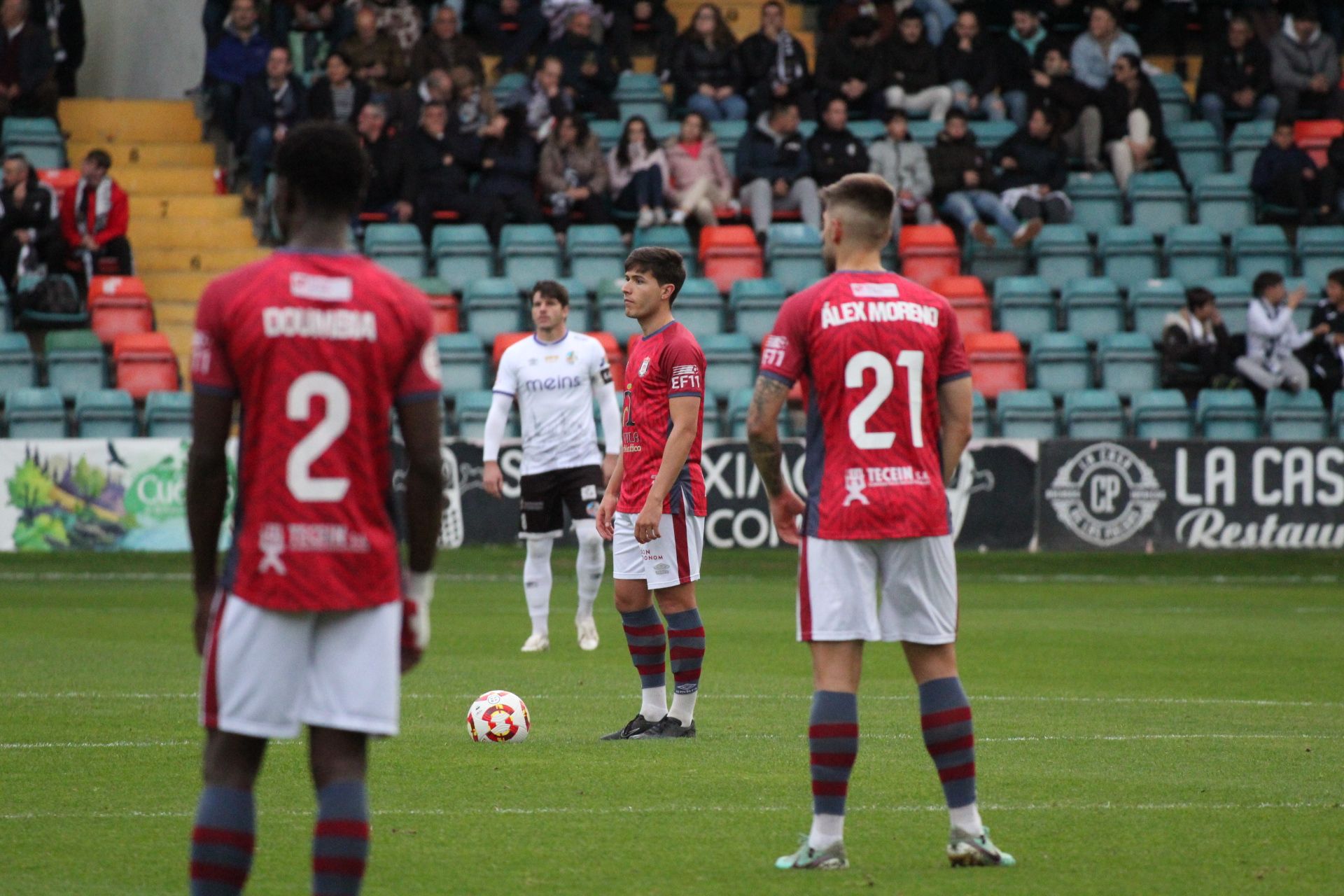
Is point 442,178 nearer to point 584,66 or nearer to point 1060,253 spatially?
point 584,66

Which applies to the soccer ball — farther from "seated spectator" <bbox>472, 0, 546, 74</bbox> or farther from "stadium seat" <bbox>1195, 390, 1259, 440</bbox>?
"seated spectator" <bbox>472, 0, 546, 74</bbox>

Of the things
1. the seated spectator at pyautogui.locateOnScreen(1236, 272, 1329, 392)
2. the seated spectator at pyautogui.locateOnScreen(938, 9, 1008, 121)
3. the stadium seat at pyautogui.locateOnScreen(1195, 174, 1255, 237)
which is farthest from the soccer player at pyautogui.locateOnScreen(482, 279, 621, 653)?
the stadium seat at pyautogui.locateOnScreen(1195, 174, 1255, 237)

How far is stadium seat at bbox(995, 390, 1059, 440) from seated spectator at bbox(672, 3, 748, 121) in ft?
19.6

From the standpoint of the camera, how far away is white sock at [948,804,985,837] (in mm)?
5641

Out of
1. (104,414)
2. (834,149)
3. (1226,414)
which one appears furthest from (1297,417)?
(104,414)

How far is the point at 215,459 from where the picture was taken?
13.8 feet

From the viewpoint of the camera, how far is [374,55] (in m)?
22.8

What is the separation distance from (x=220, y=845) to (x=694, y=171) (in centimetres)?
1868

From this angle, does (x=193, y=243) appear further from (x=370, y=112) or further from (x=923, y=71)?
(x=923, y=71)

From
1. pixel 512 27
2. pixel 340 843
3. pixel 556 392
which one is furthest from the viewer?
pixel 512 27

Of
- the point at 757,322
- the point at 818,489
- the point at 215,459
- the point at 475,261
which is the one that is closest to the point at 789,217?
the point at 757,322

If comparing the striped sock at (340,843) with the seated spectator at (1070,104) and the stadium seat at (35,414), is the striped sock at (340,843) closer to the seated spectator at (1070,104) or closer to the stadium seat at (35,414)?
the stadium seat at (35,414)

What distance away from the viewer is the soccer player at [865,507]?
18.3 feet

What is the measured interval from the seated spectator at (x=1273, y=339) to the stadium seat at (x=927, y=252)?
3.75m
